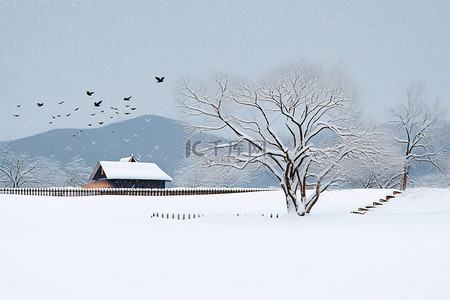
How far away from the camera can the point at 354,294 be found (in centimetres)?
726

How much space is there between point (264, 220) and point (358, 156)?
18.3 feet

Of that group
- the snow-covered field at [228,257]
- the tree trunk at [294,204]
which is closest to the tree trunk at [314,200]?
the tree trunk at [294,204]

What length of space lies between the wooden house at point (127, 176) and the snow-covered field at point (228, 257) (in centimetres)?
2566

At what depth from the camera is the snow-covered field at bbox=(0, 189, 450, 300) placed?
7.57 metres

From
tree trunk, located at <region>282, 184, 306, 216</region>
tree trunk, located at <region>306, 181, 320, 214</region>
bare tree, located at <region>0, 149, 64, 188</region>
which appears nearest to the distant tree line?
bare tree, located at <region>0, 149, 64, 188</region>

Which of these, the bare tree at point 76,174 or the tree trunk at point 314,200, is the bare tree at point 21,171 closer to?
the bare tree at point 76,174

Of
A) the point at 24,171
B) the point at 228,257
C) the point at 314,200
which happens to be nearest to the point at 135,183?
the point at 24,171

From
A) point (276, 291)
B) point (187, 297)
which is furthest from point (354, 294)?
point (187, 297)

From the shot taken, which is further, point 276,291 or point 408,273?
point 408,273

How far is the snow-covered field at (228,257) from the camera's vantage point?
7.57m

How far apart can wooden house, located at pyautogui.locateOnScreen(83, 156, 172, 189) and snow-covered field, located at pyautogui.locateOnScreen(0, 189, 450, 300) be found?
25.7m

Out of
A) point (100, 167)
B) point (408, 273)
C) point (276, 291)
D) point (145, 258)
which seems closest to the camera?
point (276, 291)

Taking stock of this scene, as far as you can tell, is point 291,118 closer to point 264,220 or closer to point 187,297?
point 264,220

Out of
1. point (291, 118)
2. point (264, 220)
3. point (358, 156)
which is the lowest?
point (264, 220)
